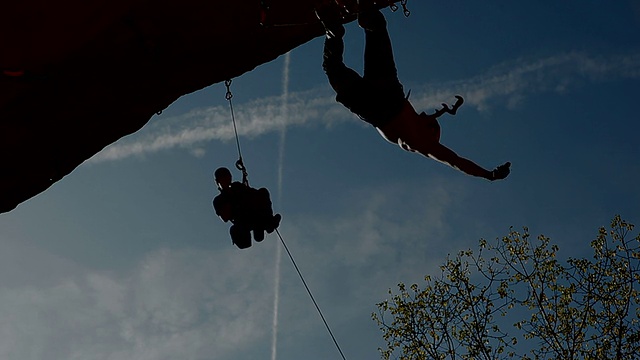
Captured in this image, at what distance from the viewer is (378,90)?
6.43m

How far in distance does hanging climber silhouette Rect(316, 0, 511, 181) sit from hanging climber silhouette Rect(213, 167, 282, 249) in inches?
59.9

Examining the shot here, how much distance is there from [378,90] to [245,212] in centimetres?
208

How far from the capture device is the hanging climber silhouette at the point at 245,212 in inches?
274

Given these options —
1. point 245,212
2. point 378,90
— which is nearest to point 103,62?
point 245,212

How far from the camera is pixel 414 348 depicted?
45.2 ft

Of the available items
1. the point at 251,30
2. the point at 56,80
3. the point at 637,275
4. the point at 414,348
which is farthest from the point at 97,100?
the point at 637,275

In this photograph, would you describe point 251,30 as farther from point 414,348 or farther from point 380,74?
point 414,348

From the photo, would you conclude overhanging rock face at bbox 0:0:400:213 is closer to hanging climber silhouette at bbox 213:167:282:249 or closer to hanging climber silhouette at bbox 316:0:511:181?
hanging climber silhouette at bbox 316:0:511:181

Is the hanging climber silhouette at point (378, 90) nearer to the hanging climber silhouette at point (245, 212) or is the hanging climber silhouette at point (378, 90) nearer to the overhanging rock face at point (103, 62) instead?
the overhanging rock face at point (103, 62)

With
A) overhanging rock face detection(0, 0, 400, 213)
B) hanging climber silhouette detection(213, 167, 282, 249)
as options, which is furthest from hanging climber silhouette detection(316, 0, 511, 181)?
hanging climber silhouette detection(213, 167, 282, 249)

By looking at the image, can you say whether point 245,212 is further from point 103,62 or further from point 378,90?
point 103,62

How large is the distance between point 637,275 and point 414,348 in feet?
17.6

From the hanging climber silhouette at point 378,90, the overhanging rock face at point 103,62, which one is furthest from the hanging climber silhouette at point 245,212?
the overhanging rock face at point 103,62

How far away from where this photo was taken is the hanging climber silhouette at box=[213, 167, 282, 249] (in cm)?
695
